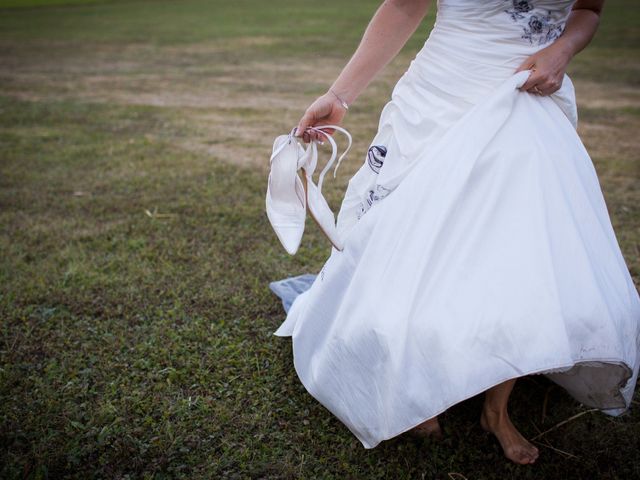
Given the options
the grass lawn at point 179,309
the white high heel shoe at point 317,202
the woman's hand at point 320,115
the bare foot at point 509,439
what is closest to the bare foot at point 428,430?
the grass lawn at point 179,309

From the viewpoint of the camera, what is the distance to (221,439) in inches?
86.4

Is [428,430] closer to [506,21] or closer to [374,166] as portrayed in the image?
[374,166]

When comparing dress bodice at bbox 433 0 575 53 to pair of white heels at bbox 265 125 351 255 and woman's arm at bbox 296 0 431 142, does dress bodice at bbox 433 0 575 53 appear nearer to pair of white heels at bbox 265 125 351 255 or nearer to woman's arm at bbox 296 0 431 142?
woman's arm at bbox 296 0 431 142

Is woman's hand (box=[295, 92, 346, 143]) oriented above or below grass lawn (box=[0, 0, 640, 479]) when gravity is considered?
above

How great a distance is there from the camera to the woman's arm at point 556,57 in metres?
1.93

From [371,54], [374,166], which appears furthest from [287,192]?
[371,54]

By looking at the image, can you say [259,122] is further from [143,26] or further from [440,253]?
[143,26]

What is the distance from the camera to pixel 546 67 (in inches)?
75.8

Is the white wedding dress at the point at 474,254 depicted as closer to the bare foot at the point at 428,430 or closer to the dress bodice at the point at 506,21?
Answer: the dress bodice at the point at 506,21

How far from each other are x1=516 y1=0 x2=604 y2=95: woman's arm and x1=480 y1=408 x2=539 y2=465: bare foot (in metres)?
1.18

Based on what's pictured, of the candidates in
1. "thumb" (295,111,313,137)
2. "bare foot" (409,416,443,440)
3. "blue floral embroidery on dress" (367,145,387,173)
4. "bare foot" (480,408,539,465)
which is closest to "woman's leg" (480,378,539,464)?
"bare foot" (480,408,539,465)

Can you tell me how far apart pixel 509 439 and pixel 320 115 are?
1381mm

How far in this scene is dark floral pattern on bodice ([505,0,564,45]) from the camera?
1914 millimetres

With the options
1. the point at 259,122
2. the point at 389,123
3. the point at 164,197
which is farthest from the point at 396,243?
the point at 259,122
